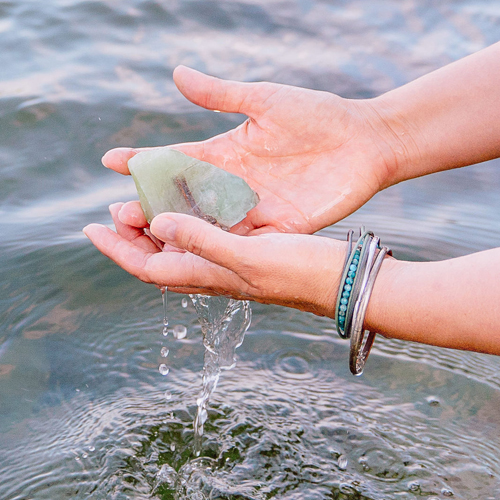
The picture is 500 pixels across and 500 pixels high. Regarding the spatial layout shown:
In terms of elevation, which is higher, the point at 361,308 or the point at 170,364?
the point at 361,308

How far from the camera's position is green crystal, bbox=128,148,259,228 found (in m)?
2.20

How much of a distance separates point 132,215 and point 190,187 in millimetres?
232

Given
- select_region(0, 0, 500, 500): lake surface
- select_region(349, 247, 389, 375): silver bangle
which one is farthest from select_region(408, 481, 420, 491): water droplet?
select_region(349, 247, 389, 375): silver bangle

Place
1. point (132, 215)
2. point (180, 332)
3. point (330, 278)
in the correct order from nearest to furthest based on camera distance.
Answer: point (330, 278), point (132, 215), point (180, 332)

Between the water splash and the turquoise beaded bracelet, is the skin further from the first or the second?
the water splash

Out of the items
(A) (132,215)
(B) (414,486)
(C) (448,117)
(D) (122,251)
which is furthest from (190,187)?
(B) (414,486)

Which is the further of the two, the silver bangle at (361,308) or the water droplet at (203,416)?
the water droplet at (203,416)

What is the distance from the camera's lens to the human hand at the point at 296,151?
238cm

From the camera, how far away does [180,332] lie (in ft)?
9.56

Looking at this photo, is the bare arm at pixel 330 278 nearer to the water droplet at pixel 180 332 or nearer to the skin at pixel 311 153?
the skin at pixel 311 153

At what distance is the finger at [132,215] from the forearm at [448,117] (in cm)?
102

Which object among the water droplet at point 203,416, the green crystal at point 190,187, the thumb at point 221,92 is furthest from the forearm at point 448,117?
the water droplet at point 203,416

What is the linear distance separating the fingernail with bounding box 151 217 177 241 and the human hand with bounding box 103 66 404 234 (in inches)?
21.9

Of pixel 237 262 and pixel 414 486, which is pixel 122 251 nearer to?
pixel 237 262
